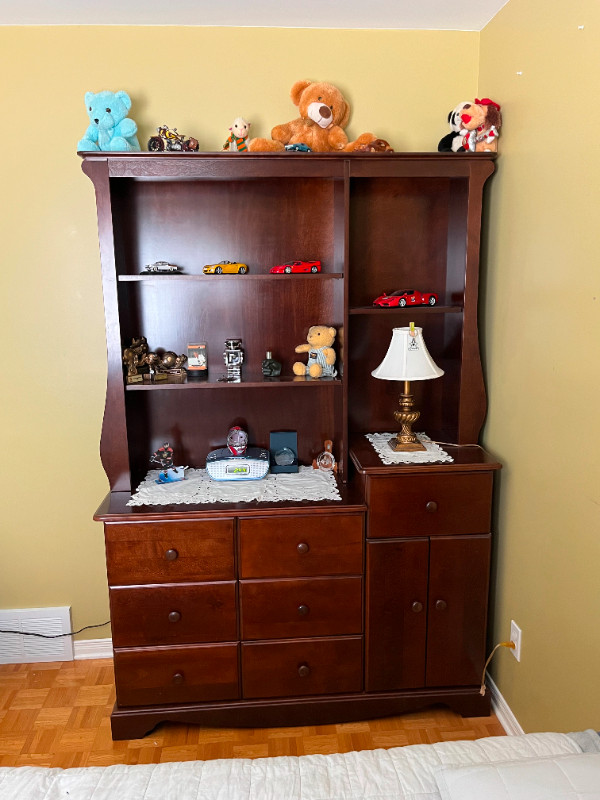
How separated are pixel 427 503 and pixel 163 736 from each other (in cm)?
125

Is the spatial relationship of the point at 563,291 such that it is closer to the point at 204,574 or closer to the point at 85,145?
the point at 204,574

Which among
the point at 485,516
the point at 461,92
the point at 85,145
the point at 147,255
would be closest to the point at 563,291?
the point at 485,516

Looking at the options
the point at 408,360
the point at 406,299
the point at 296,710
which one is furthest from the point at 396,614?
Result: the point at 406,299

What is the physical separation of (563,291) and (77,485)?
76.8 inches

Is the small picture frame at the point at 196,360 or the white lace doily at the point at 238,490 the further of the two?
the small picture frame at the point at 196,360

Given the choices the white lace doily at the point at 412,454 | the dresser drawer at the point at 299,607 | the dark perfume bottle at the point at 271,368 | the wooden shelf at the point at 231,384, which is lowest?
the dresser drawer at the point at 299,607

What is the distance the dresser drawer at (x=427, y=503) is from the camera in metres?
2.07

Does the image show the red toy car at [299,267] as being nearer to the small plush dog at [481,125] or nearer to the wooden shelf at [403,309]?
the wooden shelf at [403,309]

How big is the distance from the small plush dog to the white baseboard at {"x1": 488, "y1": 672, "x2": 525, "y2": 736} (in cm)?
195

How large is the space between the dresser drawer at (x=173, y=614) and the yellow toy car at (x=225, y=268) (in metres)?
1.10

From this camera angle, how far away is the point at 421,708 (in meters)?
2.22

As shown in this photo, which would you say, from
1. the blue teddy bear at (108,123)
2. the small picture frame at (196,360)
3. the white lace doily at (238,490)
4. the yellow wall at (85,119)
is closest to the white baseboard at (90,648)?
the yellow wall at (85,119)

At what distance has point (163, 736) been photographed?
2.16 m

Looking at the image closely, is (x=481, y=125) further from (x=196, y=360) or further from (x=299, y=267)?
(x=196, y=360)
